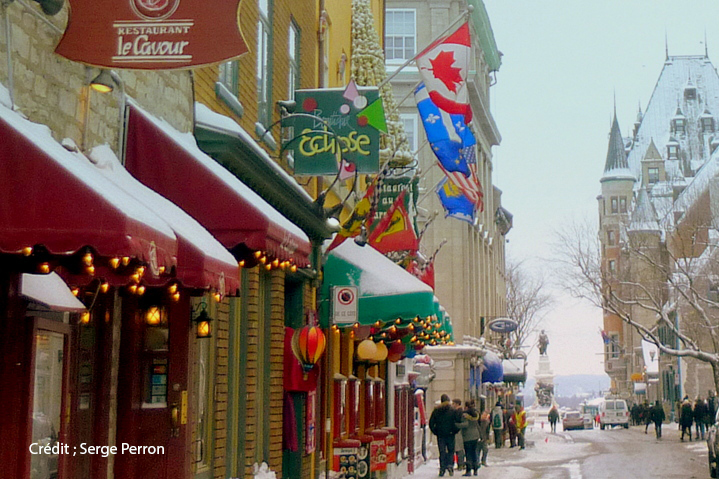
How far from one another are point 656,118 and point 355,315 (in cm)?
11358

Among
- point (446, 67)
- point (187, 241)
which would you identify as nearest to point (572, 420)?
point (446, 67)

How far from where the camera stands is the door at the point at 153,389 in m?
9.38

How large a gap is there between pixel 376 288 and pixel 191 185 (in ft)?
27.0

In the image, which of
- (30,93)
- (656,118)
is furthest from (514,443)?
(656,118)

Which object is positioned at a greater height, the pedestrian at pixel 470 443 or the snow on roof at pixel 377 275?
the snow on roof at pixel 377 275

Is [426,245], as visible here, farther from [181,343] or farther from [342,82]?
[181,343]

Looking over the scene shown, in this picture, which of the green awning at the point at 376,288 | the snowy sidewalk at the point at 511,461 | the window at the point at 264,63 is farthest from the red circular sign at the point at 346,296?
the snowy sidewalk at the point at 511,461

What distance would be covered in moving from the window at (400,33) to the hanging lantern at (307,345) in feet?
105

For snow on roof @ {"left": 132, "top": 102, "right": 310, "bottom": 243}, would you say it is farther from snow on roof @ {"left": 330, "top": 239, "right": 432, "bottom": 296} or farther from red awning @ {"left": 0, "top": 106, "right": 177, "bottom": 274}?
snow on roof @ {"left": 330, "top": 239, "right": 432, "bottom": 296}

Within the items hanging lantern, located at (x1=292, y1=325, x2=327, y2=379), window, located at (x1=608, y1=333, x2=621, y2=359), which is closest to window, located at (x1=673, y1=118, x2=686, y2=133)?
window, located at (x1=608, y1=333, x2=621, y2=359)

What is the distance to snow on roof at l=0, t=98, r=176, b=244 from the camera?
6.40 metres

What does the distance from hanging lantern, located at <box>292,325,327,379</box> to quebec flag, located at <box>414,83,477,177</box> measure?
480 centimetres

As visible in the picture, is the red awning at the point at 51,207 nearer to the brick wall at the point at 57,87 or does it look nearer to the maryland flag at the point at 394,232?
the brick wall at the point at 57,87

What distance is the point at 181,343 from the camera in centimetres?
1007
